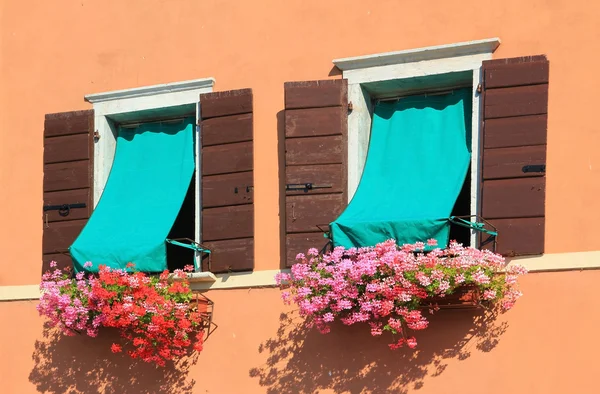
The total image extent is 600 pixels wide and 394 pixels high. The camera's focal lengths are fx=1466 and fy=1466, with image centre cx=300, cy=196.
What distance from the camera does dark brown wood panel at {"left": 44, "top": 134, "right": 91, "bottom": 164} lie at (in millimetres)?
11078

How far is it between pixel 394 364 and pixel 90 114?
314 centimetres

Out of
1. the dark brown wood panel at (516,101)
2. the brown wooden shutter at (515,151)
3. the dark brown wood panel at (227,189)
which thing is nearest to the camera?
the brown wooden shutter at (515,151)

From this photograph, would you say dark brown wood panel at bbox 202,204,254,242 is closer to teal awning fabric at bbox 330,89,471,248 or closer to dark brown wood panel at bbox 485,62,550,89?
teal awning fabric at bbox 330,89,471,248

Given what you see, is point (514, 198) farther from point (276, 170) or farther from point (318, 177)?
point (276, 170)

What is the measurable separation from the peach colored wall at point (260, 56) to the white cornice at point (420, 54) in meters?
0.11

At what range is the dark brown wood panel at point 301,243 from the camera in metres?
10.0

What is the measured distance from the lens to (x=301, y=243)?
10.1 meters

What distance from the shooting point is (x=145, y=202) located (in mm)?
10805

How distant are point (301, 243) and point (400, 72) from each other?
1373mm

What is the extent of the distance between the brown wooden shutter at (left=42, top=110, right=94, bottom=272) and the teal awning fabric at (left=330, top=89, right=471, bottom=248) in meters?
2.21

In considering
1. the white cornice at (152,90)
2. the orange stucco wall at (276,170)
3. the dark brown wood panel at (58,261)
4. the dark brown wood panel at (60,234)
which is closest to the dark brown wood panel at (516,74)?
the orange stucco wall at (276,170)

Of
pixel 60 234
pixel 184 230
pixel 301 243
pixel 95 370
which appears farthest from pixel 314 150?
pixel 95 370

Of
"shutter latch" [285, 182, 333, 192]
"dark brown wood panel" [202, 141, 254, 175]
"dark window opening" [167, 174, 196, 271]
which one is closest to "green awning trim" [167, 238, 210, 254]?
"dark window opening" [167, 174, 196, 271]

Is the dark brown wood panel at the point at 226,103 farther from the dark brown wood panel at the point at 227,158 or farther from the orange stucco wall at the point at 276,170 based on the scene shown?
the dark brown wood panel at the point at 227,158
